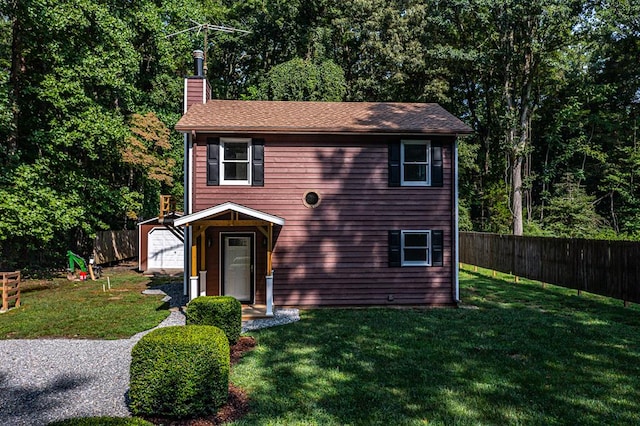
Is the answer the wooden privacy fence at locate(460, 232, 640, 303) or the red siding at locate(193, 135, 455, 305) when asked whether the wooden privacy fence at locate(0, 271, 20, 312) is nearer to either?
the red siding at locate(193, 135, 455, 305)

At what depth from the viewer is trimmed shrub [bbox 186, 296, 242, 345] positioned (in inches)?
278

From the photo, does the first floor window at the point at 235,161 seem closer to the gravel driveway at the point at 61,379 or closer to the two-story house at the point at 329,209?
the two-story house at the point at 329,209

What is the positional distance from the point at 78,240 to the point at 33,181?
21.3 feet

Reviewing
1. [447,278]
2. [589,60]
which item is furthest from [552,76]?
[447,278]

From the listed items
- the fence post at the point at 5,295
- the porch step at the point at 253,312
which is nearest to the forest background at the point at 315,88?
the fence post at the point at 5,295

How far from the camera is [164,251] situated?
1917cm

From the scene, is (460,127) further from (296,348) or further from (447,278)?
(296,348)

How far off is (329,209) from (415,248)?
2596mm

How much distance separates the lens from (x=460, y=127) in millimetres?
11195

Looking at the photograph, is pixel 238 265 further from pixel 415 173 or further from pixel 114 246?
pixel 114 246

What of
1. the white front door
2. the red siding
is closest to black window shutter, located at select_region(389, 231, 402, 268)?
the red siding

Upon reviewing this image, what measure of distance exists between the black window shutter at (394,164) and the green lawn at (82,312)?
681 cm

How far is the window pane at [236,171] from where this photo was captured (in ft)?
37.0

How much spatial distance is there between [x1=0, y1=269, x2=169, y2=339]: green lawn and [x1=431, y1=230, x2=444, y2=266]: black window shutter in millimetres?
7101
